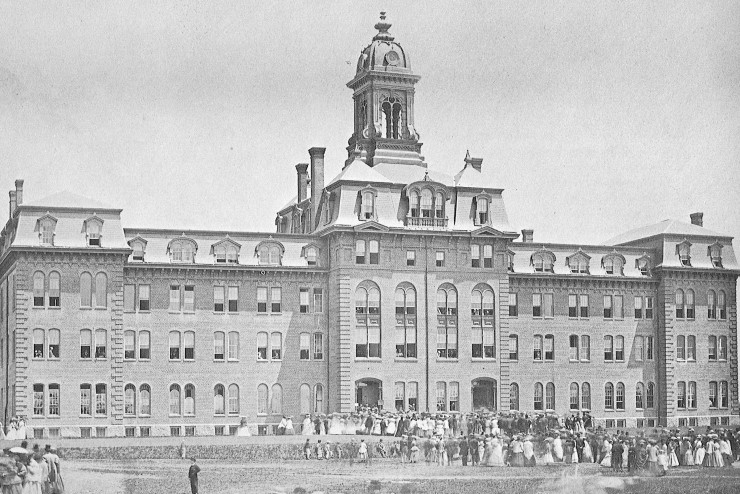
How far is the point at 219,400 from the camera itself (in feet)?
275

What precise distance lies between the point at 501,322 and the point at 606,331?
9711 mm

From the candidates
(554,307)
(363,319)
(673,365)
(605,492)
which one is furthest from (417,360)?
(605,492)

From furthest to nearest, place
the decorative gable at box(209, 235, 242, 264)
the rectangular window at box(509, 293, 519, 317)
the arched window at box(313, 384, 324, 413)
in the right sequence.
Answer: the rectangular window at box(509, 293, 519, 317) < the arched window at box(313, 384, 324, 413) < the decorative gable at box(209, 235, 242, 264)

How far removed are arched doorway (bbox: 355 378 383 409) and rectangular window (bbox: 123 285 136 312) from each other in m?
13.5

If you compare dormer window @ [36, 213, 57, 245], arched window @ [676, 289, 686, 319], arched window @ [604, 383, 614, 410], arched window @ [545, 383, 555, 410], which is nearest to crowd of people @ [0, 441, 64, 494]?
dormer window @ [36, 213, 57, 245]

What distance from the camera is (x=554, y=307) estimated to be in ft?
306

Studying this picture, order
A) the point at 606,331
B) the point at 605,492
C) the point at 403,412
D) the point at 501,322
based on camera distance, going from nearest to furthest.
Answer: the point at 605,492, the point at 403,412, the point at 501,322, the point at 606,331

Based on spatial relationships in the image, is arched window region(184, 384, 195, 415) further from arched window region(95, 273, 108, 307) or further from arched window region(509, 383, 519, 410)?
arched window region(509, 383, 519, 410)

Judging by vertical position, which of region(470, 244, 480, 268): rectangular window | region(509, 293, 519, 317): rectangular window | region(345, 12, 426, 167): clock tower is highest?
region(345, 12, 426, 167): clock tower

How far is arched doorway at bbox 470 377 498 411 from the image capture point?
87.5 metres

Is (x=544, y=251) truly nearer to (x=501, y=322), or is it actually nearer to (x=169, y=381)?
(x=501, y=322)

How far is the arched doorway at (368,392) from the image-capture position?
279 feet

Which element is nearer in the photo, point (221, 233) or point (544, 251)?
point (221, 233)

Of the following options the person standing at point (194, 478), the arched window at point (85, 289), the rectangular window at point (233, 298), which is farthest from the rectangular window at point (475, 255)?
the person standing at point (194, 478)
